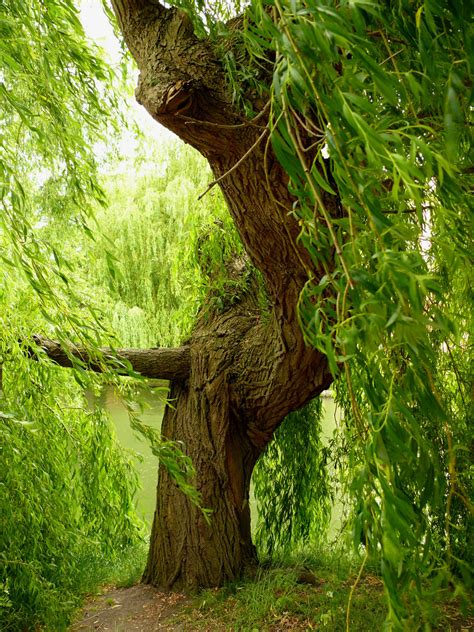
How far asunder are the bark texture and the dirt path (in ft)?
0.31

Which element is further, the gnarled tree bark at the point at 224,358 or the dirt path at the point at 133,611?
the dirt path at the point at 133,611

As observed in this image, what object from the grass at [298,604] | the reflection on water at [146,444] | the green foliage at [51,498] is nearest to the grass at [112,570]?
the green foliage at [51,498]

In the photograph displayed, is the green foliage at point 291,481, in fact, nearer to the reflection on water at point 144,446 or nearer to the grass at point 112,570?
the grass at point 112,570

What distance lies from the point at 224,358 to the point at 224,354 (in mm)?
20

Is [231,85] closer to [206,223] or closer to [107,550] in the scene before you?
[206,223]

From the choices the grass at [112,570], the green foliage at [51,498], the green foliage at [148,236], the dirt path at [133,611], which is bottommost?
the dirt path at [133,611]

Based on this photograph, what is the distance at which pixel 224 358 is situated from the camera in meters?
3.58

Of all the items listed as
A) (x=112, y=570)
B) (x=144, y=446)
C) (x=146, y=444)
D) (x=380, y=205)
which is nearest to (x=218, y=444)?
(x=112, y=570)

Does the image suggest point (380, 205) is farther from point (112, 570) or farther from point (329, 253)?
point (112, 570)

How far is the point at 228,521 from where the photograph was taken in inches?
142

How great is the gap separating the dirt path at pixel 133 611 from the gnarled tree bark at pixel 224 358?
0.32 ft

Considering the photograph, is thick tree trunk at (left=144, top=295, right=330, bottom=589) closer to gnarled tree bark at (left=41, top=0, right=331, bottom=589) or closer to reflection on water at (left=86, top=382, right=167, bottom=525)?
gnarled tree bark at (left=41, top=0, right=331, bottom=589)

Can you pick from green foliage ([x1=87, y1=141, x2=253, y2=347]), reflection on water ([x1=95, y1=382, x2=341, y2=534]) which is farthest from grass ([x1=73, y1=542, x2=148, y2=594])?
green foliage ([x1=87, y1=141, x2=253, y2=347])

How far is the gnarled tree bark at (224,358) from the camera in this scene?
262 centimetres
